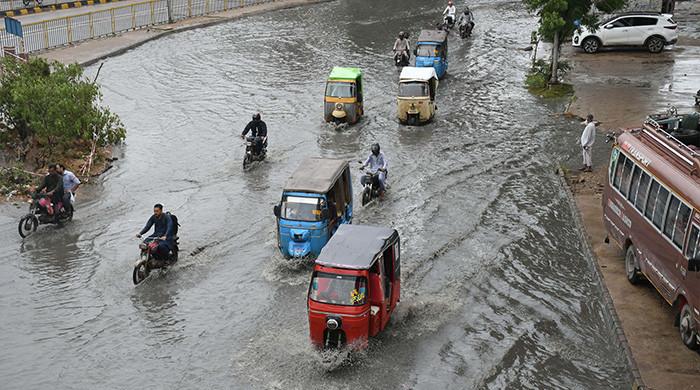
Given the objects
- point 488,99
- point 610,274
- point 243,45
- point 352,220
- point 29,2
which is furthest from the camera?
point 29,2

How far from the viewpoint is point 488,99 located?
3266 centimetres

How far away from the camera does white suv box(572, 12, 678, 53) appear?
3747cm

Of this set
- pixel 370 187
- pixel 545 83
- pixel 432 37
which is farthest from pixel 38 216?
pixel 545 83

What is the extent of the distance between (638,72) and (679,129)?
1745cm

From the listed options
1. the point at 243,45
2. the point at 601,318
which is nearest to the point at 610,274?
the point at 601,318

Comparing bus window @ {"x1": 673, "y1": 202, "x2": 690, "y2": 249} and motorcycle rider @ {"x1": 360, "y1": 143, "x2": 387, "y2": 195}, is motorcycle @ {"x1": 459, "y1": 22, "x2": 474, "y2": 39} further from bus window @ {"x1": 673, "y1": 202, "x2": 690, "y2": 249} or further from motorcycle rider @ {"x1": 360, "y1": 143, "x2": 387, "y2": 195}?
bus window @ {"x1": 673, "y1": 202, "x2": 690, "y2": 249}

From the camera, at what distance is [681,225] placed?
1438 cm

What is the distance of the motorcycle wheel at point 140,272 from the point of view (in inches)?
687

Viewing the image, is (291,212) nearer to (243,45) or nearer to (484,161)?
(484,161)

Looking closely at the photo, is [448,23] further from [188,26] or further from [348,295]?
[348,295]

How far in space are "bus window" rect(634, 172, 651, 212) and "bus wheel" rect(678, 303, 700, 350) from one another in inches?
98.2

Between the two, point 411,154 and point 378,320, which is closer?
point 378,320

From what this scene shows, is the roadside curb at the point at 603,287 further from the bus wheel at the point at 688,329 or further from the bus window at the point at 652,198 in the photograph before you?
the bus window at the point at 652,198

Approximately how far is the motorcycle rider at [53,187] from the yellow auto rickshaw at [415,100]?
505 inches
